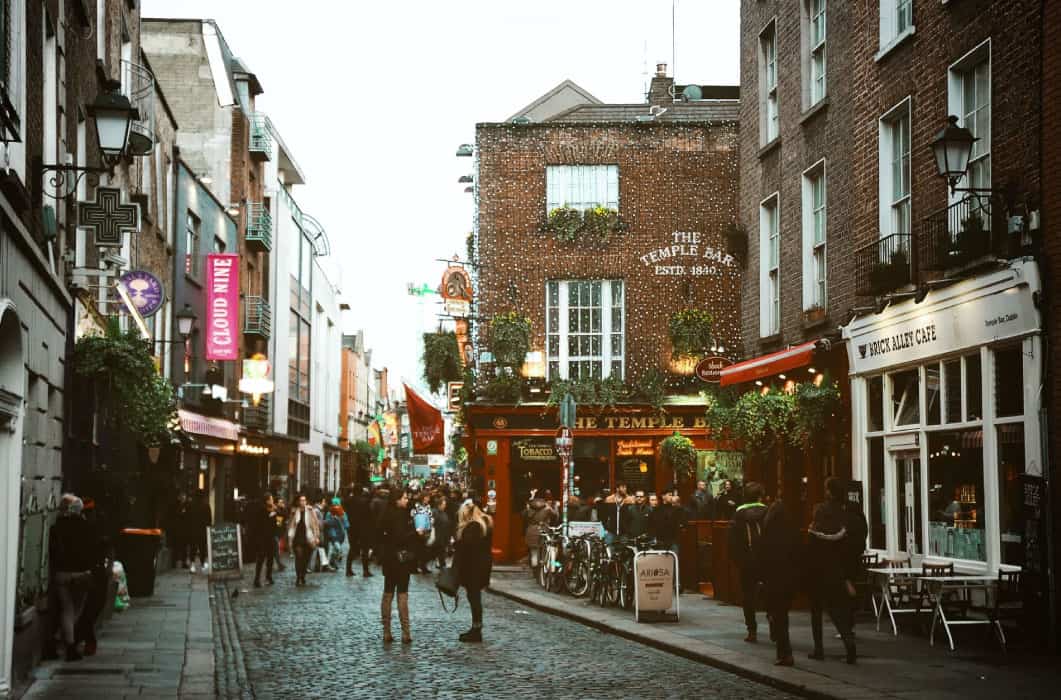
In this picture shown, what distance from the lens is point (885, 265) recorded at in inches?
729

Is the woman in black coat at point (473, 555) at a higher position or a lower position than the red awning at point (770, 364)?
lower

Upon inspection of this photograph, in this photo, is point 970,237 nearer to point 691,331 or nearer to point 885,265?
point 885,265

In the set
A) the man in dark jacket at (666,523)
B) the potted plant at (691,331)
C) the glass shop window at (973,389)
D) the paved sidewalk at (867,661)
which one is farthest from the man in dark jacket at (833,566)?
the potted plant at (691,331)

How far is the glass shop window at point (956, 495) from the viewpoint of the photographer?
16.7 meters

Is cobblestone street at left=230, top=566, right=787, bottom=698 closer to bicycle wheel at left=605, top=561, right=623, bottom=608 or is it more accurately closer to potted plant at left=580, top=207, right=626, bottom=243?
bicycle wheel at left=605, top=561, right=623, bottom=608

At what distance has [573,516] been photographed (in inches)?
1135

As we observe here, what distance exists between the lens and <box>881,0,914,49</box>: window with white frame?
18969mm

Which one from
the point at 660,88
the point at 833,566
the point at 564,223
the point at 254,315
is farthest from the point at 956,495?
the point at 254,315

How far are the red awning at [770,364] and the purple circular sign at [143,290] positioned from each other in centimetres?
969

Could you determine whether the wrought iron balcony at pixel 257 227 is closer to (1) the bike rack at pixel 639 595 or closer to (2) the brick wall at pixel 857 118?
(2) the brick wall at pixel 857 118

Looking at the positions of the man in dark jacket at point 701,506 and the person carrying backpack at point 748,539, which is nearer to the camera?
the person carrying backpack at point 748,539

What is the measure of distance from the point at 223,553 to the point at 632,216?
14219 millimetres

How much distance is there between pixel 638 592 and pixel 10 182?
9.95 meters

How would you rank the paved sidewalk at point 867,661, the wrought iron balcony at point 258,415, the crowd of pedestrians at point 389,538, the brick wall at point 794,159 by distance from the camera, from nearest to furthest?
the paved sidewalk at point 867,661 < the crowd of pedestrians at point 389,538 < the brick wall at point 794,159 < the wrought iron balcony at point 258,415
